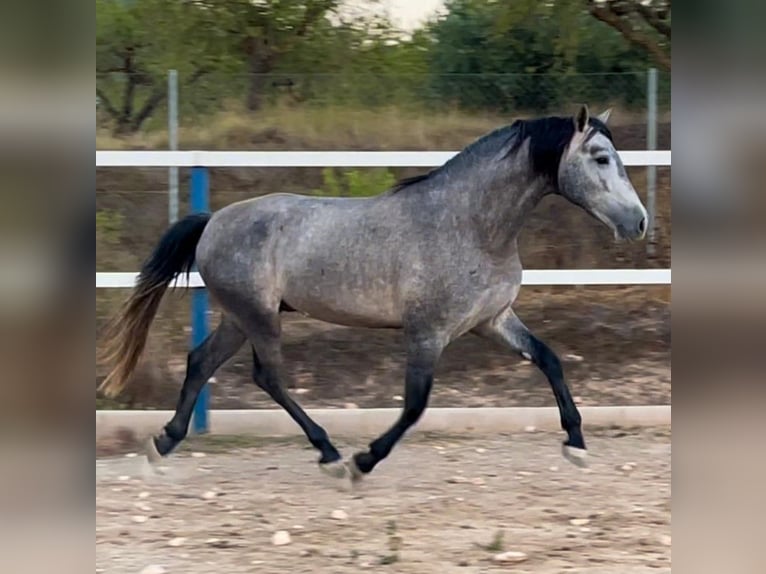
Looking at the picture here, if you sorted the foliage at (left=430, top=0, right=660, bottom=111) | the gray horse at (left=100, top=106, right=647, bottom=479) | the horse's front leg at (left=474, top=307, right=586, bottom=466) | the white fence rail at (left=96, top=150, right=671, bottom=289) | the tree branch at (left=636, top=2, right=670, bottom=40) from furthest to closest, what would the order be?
the tree branch at (left=636, top=2, right=670, bottom=40) → the foliage at (left=430, top=0, right=660, bottom=111) → the white fence rail at (left=96, top=150, right=671, bottom=289) → the horse's front leg at (left=474, top=307, right=586, bottom=466) → the gray horse at (left=100, top=106, right=647, bottom=479)

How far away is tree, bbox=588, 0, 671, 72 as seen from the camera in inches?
209

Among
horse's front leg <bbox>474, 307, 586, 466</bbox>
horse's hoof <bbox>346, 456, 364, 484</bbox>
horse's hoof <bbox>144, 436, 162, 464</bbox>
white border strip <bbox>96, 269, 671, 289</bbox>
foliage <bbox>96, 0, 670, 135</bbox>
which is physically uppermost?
foliage <bbox>96, 0, 670, 135</bbox>

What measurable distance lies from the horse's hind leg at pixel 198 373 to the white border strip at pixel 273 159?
0.75 m

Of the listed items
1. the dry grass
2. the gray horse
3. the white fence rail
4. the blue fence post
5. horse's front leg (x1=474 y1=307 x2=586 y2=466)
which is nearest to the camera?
the gray horse

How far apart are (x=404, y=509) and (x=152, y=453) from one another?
1.01m

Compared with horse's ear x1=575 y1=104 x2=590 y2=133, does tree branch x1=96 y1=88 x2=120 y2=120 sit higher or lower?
higher

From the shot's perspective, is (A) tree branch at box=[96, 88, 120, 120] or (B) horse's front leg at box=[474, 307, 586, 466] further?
(A) tree branch at box=[96, 88, 120, 120]

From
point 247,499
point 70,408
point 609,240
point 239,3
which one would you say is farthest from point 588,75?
point 70,408

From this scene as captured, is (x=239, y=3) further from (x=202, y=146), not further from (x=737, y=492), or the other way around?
(x=737, y=492)

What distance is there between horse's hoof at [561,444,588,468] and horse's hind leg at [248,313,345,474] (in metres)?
0.87

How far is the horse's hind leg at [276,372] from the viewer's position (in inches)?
153

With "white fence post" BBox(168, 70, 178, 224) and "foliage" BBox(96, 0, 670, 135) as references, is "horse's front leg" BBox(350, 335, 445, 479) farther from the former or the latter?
"white fence post" BBox(168, 70, 178, 224)

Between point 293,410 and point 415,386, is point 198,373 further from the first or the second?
point 415,386

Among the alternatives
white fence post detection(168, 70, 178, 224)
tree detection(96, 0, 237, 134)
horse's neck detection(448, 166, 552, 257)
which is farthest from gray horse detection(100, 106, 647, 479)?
tree detection(96, 0, 237, 134)
